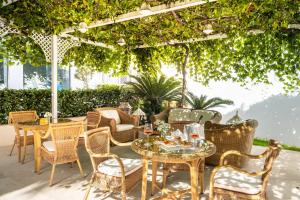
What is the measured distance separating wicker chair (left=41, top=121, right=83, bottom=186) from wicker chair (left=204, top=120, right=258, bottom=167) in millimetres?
2288

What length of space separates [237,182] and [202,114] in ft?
12.1

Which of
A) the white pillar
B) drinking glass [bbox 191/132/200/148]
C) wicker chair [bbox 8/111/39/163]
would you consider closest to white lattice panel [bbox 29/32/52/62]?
the white pillar

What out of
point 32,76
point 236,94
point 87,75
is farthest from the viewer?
point 87,75

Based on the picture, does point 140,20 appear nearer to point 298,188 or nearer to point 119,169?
point 119,169

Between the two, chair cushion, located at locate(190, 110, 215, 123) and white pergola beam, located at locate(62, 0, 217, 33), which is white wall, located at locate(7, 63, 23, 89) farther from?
chair cushion, located at locate(190, 110, 215, 123)

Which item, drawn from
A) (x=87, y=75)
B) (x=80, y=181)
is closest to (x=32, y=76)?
(x=87, y=75)

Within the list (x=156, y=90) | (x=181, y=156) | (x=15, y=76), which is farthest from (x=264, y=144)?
(x=15, y=76)

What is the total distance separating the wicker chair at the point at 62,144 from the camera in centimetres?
390

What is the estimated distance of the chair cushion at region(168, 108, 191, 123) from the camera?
6.63 metres

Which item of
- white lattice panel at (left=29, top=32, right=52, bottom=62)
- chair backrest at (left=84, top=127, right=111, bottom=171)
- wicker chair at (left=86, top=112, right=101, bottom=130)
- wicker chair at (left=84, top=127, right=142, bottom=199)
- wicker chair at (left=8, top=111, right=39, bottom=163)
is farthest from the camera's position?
wicker chair at (left=86, top=112, right=101, bottom=130)

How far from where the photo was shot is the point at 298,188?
3.97 metres

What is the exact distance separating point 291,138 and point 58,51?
21.9 ft

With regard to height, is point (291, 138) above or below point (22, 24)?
below

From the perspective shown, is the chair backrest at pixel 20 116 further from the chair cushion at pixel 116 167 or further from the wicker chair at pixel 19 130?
the chair cushion at pixel 116 167
